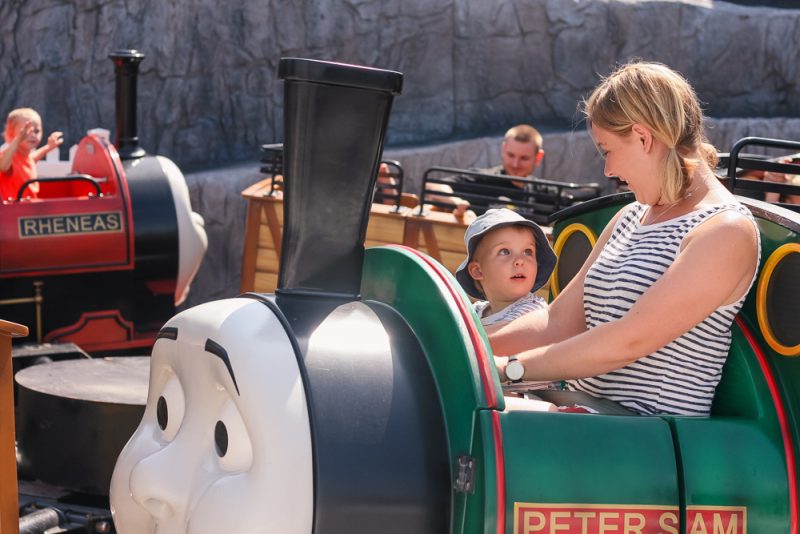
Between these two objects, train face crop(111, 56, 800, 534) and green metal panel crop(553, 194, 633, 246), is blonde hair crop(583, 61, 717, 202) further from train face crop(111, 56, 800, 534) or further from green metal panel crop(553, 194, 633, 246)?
green metal panel crop(553, 194, 633, 246)

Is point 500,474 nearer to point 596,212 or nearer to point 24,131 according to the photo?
point 596,212

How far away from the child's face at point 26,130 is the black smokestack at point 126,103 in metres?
0.60

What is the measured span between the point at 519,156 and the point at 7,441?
4.44 m

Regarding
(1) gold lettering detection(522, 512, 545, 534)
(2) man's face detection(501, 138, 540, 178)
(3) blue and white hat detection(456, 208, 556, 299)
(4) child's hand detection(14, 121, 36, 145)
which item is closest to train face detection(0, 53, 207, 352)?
(4) child's hand detection(14, 121, 36, 145)

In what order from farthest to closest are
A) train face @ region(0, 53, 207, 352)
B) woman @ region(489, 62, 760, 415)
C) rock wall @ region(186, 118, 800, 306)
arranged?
rock wall @ region(186, 118, 800, 306) < train face @ region(0, 53, 207, 352) < woman @ region(489, 62, 760, 415)

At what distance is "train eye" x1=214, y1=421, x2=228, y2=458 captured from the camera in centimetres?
180

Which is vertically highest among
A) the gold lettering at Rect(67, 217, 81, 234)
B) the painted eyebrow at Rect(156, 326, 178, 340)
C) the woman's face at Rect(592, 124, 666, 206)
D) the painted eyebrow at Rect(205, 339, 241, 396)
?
the woman's face at Rect(592, 124, 666, 206)

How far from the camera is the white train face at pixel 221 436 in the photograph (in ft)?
5.57

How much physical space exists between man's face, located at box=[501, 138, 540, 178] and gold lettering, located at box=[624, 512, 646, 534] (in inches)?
175

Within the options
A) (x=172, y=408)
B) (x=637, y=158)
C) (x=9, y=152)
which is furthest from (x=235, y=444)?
(x=9, y=152)

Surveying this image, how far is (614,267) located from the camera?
2.09 m

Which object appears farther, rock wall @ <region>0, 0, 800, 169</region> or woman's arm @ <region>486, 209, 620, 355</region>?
rock wall @ <region>0, 0, 800, 169</region>

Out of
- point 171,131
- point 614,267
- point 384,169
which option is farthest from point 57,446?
point 171,131

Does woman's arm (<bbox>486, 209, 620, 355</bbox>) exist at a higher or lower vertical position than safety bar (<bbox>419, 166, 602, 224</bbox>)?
higher
